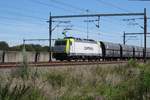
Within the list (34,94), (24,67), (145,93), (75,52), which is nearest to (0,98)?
(34,94)

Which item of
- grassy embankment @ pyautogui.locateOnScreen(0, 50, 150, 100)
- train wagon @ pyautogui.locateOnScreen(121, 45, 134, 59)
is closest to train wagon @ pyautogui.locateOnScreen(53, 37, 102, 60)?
train wagon @ pyautogui.locateOnScreen(121, 45, 134, 59)

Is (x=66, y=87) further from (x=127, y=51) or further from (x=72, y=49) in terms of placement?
(x=127, y=51)

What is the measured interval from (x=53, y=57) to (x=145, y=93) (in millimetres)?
43054

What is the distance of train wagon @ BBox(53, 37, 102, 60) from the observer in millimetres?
54562

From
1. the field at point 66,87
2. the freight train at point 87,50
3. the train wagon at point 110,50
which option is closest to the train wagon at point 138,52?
the freight train at point 87,50

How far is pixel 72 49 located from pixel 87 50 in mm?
5215

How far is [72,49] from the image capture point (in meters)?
55.0

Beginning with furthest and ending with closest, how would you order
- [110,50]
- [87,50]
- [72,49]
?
[110,50] < [87,50] < [72,49]

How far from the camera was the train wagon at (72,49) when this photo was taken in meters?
54.6

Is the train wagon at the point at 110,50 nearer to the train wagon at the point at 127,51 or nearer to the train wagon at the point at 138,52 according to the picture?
the train wagon at the point at 127,51

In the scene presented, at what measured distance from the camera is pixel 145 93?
13.9 metres

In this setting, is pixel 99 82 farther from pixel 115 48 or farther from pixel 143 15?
pixel 115 48

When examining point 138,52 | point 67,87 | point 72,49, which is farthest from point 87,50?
point 67,87

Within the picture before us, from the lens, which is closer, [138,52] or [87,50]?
[87,50]
